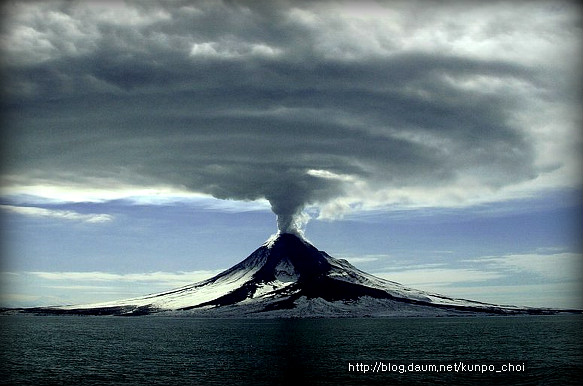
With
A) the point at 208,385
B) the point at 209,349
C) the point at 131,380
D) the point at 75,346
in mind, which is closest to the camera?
the point at 208,385

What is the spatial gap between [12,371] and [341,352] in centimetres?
6961

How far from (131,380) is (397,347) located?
77.9 m

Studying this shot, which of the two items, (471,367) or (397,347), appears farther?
(397,347)

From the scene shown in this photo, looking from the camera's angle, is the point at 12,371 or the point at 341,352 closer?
the point at 12,371

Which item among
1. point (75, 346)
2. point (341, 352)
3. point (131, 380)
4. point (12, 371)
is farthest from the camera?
point (75, 346)

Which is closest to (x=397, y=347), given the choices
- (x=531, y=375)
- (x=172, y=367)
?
(x=531, y=375)

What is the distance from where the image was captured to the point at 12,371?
9900 cm

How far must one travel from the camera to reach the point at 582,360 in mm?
110438

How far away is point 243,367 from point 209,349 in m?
40.4

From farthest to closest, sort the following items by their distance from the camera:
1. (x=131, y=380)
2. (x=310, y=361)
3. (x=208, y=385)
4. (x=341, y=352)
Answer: (x=341, y=352) → (x=310, y=361) → (x=131, y=380) → (x=208, y=385)

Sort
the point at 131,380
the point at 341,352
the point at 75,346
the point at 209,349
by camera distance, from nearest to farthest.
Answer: the point at 131,380 < the point at 341,352 < the point at 209,349 < the point at 75,346

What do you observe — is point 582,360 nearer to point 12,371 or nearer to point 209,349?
point 209,349

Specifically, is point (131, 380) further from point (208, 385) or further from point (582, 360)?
point (582, 360)

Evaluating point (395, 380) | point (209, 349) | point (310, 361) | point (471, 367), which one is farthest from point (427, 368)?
point (209, 349)
